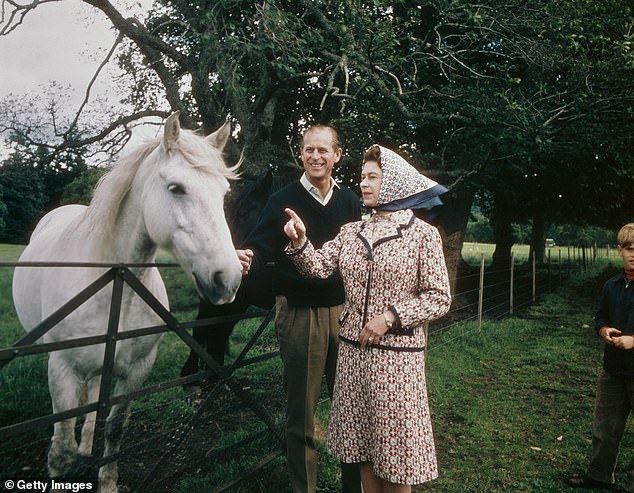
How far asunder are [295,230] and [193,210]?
0.56 metres

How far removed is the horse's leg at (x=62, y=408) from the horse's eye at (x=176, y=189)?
124 centimetres

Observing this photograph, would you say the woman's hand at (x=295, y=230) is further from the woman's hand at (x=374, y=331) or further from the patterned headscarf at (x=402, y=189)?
the woman's hand at (x=374, y=331)

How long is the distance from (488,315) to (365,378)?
9.05m

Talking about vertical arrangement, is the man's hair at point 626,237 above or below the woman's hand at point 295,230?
below

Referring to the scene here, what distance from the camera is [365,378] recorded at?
2180 millimetres

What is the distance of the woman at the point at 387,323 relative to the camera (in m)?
2.08

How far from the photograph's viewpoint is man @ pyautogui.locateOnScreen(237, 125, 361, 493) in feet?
8.75

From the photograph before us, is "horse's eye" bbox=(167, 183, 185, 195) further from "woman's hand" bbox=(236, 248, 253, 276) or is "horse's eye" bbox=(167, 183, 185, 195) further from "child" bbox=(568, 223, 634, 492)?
"child" bbox=(568, 223, 634, 492)

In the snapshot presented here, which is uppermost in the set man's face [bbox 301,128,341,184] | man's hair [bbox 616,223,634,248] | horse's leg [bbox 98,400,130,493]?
man's face [bbox 301,128,341,184]

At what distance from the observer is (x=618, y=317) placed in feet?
11.0

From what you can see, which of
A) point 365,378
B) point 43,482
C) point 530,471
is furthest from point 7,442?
point 530,471

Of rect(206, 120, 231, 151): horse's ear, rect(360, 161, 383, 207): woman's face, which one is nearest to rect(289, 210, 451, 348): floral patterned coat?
rect(360, 161, 383, 207): woman's face

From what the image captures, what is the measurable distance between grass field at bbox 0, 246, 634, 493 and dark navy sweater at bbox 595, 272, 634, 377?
1.02m

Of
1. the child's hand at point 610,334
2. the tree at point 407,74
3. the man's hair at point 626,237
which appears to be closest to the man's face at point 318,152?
the man's hair at point 626,237
